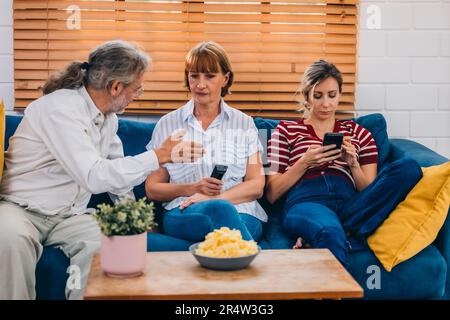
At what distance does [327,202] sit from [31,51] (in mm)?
1536

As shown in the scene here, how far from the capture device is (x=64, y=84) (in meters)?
2.37

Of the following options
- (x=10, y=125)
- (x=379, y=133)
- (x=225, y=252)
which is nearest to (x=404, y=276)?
(x=379, y=133)

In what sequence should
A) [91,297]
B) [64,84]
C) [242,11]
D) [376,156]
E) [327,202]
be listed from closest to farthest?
1. [91,297]
2. [64,84]
3. [327,202]
4. [376,156]
5. [242,11]

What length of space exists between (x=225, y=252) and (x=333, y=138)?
3.14 feet

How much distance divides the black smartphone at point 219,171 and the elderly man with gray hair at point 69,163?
0.20 meters

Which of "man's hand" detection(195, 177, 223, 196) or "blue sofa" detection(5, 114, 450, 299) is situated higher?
"man's hand" detection(195, 177, 223, 196)

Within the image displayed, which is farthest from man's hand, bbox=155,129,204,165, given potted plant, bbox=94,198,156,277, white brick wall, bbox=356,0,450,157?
white brick wall, bbox=356,0,450,157

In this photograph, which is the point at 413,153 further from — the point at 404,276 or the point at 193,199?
the point at 193,199

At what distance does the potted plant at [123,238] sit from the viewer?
171 cm

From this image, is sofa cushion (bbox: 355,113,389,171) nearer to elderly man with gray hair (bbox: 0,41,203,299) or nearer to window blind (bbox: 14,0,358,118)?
window blind (bbox: 14,0,358,118)

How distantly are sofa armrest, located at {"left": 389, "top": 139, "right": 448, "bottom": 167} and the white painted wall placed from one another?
0.20m

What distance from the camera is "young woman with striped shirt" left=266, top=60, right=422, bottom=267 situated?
2.39 m
